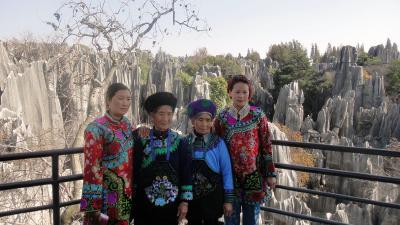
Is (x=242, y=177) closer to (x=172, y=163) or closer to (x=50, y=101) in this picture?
(x=172, y=163)

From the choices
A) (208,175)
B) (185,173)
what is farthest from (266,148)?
(185,173)

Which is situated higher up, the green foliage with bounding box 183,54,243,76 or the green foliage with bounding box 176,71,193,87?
the green foliage with bounding box 183,54,243,76

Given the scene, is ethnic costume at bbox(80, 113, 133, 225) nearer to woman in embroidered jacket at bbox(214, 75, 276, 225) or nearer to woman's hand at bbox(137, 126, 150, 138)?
woman's hand at bbox(137, 126, 150, 138)

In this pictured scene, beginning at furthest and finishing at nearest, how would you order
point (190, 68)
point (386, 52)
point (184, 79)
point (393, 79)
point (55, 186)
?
1. point (386, 52)
2. point (190, 68)
3. point (393, 79)
4. point (184, 79)
5. point (55, 186)

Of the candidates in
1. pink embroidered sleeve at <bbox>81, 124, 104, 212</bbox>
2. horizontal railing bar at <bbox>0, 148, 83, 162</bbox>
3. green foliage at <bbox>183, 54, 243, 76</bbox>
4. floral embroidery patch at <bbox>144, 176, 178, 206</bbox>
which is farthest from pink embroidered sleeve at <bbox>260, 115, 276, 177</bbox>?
green foliage at <bbox>183, 54, 243, 76</bbox>

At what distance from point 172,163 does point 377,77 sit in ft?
122

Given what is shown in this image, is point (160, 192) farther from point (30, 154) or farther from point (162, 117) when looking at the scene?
point (30, 154)

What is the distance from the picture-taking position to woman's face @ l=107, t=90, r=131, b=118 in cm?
264

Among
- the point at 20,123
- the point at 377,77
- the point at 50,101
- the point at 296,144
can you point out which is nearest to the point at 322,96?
the point at 377,77

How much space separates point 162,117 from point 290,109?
28.2 m

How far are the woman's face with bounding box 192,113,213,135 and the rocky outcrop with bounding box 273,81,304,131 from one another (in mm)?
27297

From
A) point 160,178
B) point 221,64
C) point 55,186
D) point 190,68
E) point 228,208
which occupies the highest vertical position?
point 221,64

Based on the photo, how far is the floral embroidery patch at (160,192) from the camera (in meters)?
2.68

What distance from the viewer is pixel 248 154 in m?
3.05
